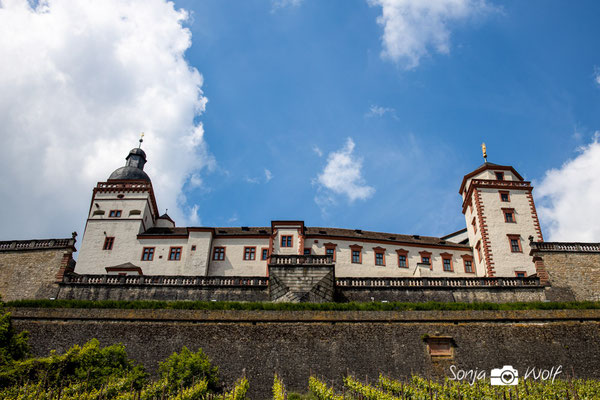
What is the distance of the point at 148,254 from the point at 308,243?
15.3m

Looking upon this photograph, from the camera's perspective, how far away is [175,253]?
45.8 metres

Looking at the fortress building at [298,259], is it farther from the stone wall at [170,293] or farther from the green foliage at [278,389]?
the green foliage at [278,389]

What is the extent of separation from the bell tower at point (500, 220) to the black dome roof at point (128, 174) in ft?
114

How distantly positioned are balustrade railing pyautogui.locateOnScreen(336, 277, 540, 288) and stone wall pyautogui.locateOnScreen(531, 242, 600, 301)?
1926mm

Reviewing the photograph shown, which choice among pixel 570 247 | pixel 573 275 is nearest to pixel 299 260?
pixel 573 275

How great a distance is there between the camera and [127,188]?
49.5m

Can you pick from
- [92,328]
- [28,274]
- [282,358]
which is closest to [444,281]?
[282,358]

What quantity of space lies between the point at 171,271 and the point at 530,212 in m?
34.4

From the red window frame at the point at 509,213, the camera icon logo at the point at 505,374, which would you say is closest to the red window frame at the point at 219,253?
the red window frame at the point at 509,213

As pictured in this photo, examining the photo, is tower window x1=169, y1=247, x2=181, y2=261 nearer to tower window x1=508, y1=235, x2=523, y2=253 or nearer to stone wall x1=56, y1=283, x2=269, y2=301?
stone wall x1=56, y1=283, x2=269, y2=301

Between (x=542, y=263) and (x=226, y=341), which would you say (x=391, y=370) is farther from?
(x=542, y=263)

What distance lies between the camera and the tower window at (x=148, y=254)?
4559 centimetres

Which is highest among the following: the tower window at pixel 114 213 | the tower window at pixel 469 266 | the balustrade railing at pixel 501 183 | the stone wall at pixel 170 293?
the balustrade railing at pixel 501 183

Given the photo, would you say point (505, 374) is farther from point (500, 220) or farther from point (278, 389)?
point (500, 220)
